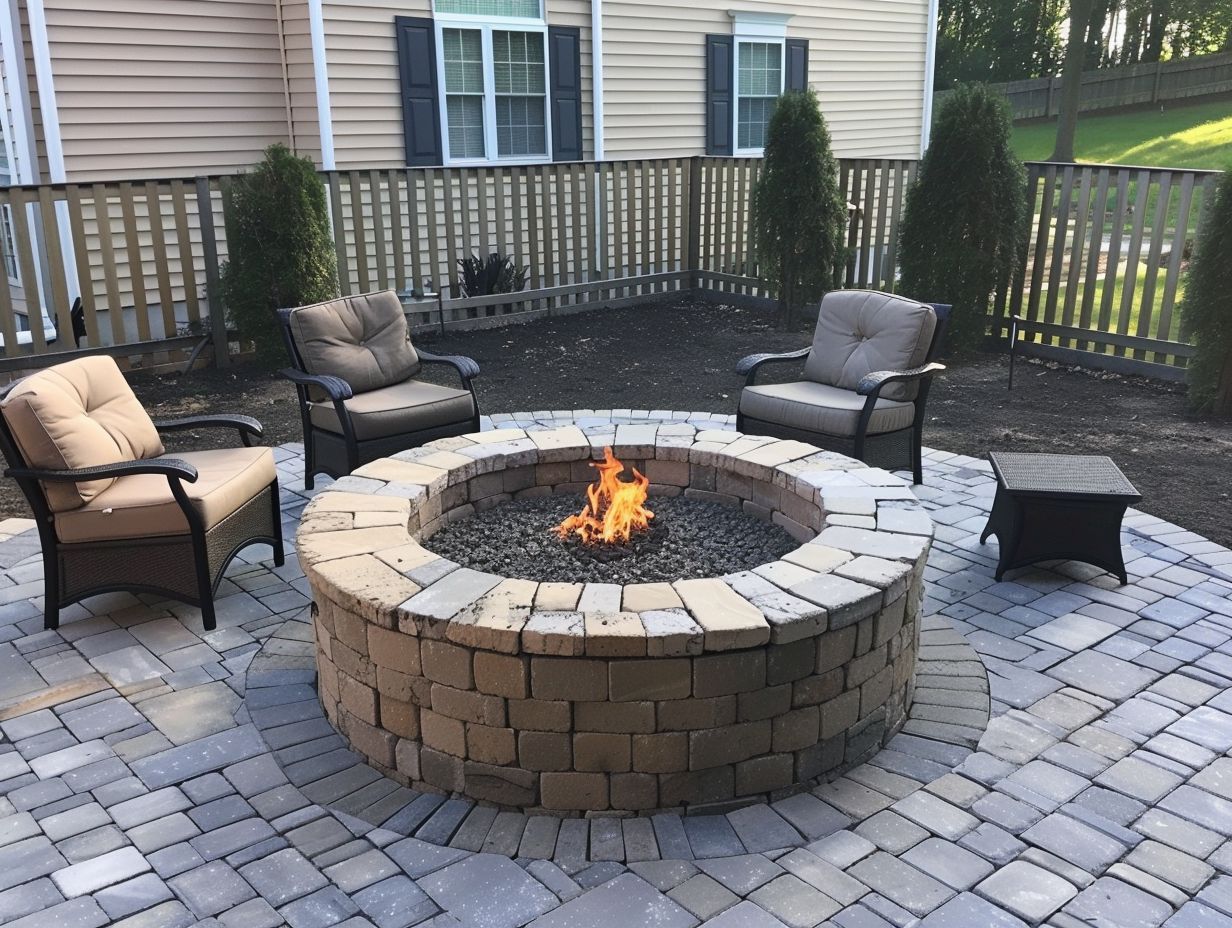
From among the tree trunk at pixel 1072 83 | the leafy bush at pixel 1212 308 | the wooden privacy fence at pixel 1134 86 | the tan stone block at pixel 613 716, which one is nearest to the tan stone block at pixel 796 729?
the tan stone block at pixel 613 716

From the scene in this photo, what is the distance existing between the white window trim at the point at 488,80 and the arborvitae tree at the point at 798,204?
276 centimetres

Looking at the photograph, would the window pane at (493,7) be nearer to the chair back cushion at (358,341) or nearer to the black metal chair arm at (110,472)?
the chair back cushion at (358,341)

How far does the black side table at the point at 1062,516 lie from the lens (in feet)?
13.5

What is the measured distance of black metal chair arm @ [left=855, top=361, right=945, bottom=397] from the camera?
4.95m

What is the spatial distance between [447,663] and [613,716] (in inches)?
19.0

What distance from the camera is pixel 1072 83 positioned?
64.1ft

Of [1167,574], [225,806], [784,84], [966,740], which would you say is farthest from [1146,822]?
[784,84]

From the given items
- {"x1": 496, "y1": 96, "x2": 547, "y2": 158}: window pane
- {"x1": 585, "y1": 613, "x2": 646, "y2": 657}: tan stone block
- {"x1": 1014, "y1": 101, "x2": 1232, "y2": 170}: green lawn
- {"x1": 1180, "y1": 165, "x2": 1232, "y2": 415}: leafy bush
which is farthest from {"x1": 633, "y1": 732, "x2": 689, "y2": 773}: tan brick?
{"x1": 1014, "y1": 101, "x2": 1232, "y2": 170}: green lawn

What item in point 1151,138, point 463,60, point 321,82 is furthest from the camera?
point 1151,138

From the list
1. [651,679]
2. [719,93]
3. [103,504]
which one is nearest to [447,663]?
[651,679]

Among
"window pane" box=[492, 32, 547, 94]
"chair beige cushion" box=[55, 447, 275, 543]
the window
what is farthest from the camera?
the window

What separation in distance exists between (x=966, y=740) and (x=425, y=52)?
8879 mm

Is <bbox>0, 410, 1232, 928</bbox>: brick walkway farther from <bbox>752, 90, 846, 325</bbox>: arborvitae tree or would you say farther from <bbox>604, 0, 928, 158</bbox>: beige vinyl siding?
<bbox>604, 0, 928, 158</bbox>: beige vinyl siding

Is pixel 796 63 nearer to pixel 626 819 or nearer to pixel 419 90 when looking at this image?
pixel 419 90
